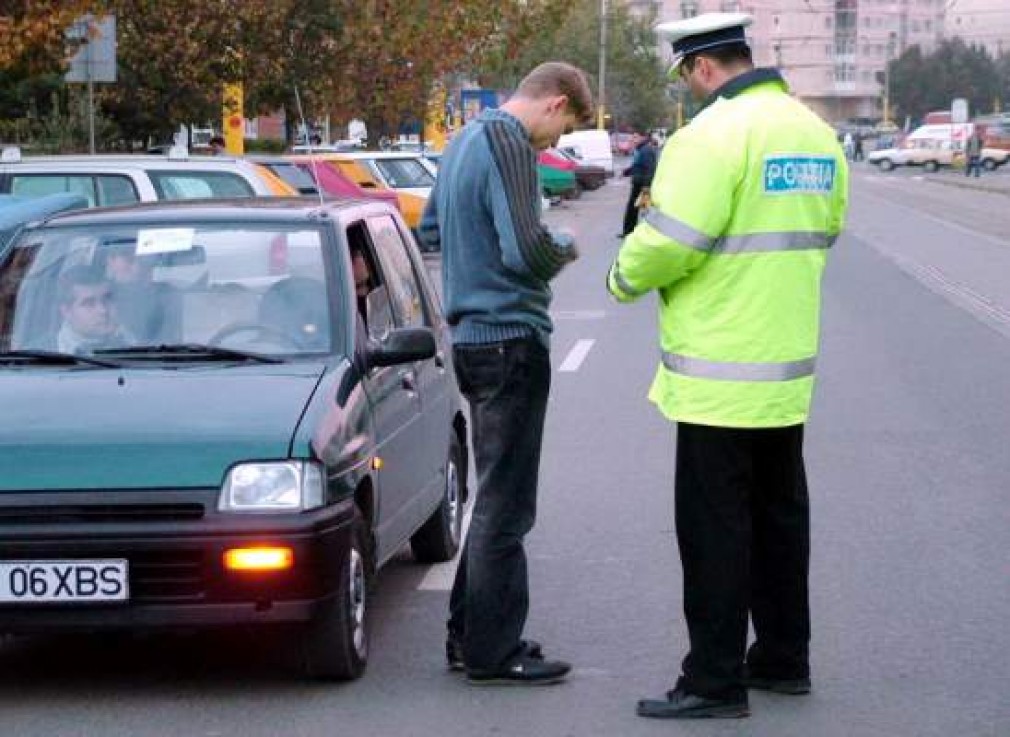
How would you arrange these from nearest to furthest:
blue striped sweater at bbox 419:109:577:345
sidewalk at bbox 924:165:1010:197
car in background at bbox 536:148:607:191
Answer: blue striped sweater at bbox 419:109:577:345 < car in background at bbox 536:148:607:191 < sidewalk at bbox 924:165:1010:197

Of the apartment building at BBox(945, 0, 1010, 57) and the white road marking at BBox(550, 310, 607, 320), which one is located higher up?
the apartment building at BBox(945, 0, 1010, 57)

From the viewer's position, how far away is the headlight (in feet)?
20.2

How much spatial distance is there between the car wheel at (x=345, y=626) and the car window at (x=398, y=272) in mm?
1429

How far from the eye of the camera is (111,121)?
3481 centimetres

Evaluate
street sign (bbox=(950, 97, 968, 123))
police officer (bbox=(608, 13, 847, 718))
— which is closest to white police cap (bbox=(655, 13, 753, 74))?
police officer (bbox=(608, 13, 847, 718))

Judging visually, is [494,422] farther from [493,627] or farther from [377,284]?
[377,284]

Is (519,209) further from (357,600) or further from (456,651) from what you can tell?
(456,651)

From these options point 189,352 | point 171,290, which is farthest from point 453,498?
point 189,352

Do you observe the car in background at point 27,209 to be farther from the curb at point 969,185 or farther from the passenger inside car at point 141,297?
the curb at point 969,185

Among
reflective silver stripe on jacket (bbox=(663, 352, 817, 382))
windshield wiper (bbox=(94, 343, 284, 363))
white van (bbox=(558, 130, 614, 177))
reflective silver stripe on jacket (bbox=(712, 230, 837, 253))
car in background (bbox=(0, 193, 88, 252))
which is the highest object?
reflective silver stripe on jacket (bbox=(712, 230, 837, 253))

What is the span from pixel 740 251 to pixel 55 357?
2396 millimetres

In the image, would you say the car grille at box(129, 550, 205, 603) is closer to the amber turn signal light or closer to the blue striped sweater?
the amber turn signal light

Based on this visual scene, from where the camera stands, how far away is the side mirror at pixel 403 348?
7.02 m

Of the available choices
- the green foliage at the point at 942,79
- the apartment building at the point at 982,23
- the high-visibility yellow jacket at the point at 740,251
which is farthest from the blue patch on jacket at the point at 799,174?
the apartment building at the point at 982,23
